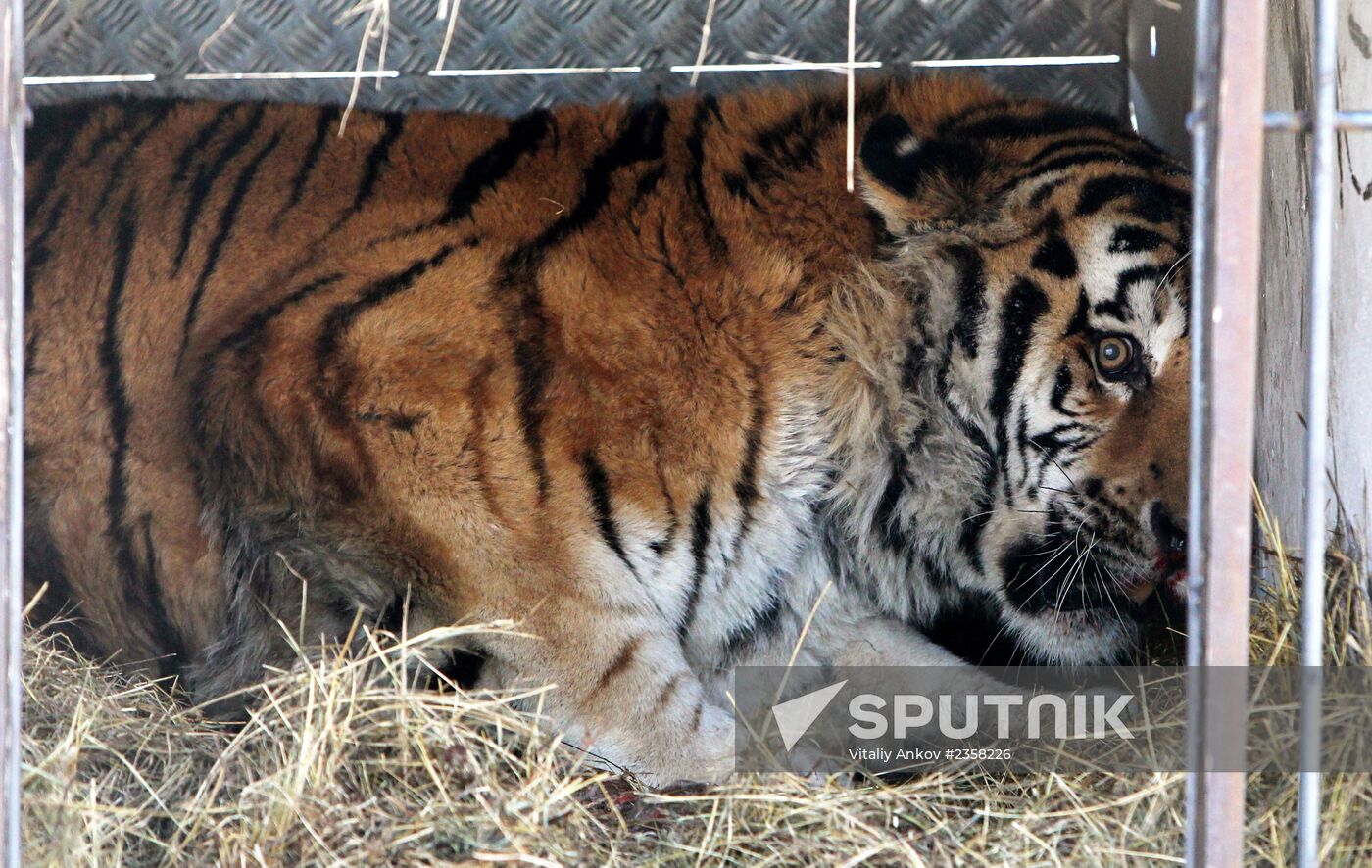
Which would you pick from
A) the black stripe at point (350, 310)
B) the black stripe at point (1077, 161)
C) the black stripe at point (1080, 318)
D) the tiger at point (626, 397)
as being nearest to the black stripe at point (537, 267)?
the tiger at point (626, 397)

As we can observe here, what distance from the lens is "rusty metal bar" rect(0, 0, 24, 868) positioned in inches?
58.4

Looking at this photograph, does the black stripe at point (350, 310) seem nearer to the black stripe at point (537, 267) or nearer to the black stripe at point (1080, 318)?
the black stripe at point (537, 267)

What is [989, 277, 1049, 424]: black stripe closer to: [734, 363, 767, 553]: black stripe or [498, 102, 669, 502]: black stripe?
[734, 363, 767, 553]: black stripe

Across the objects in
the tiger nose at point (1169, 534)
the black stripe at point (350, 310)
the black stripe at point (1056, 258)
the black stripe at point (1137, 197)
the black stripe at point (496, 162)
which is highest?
the black stripe at point (1137, 197)

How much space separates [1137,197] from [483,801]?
1.50 m

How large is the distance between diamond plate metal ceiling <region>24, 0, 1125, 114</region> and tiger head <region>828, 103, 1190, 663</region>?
773 mm

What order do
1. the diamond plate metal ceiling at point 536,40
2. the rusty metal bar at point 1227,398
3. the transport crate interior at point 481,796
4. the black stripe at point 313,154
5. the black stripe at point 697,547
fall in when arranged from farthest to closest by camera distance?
the diamond plate metal ceiling at point 536,40, the black stripe at point 313,154, the black stripe at point 697,547, the transport crate interior at point 481,796, the rusty metal bar at point 1227,398

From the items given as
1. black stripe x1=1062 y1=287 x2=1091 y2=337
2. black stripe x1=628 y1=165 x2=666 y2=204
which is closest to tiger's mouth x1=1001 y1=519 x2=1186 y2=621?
black stripe x1=1062 y1=287 x2=1091 y2=337

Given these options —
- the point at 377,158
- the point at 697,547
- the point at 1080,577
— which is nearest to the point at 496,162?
the point at 377,158

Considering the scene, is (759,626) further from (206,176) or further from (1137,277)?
(206,176)

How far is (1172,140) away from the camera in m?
3.07

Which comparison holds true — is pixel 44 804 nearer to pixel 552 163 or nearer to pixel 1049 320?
pixel 552 163

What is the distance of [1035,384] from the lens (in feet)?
7.58

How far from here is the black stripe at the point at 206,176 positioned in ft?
8.22
